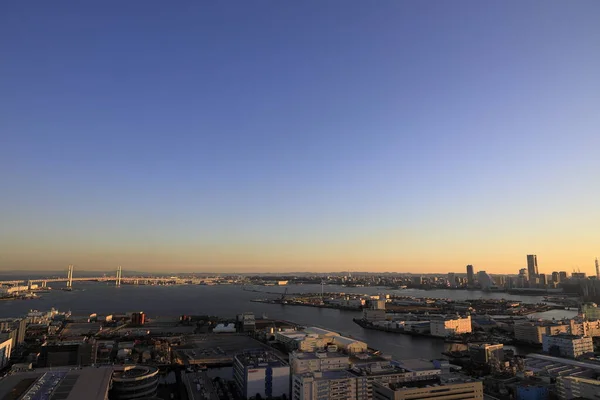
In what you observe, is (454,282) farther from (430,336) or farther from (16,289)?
(16,289)

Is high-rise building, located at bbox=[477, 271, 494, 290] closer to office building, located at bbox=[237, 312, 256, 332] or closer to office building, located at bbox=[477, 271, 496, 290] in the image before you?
office building, located at bbox=[477, 271, 496, 290]

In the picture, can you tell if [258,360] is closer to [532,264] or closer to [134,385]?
[134,385]

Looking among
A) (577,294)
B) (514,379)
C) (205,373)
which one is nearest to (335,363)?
(205,373)

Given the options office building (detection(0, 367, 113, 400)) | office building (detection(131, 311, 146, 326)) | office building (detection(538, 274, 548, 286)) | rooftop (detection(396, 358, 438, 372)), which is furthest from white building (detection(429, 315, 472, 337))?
office building (detection(538, 274, 548, 286))

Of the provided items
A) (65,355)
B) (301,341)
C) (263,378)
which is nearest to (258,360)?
(263,378)

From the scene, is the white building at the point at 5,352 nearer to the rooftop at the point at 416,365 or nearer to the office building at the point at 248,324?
the office building at the point at 248,324
